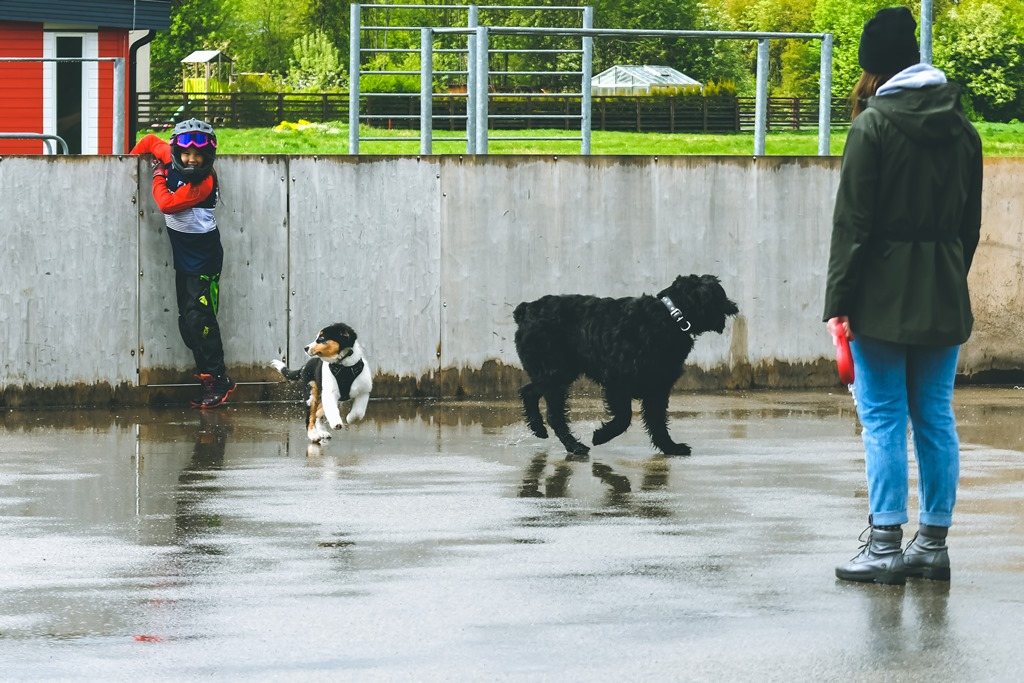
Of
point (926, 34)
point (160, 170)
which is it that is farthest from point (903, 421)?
point (926, 34)

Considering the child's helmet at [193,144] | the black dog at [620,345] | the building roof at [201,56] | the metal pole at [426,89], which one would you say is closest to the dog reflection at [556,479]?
the black dog at [620,345]

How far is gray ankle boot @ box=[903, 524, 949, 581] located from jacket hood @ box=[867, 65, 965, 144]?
1.48 metres

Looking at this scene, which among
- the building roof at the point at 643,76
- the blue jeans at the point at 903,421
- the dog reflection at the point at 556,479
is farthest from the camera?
the building roof at the point at 643,76

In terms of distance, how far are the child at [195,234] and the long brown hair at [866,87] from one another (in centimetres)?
583

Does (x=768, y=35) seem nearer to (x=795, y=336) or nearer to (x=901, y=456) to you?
(x=795, y=336)

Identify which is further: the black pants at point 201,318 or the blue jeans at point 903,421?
the black pants at point 201,318

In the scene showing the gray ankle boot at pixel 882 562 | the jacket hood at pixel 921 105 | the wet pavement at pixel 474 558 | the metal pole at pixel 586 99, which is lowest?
the wet pavement at pixel 474 558

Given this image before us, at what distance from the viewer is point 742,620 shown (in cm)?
589

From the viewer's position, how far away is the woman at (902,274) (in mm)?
6289

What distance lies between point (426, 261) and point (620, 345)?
9.35 ft

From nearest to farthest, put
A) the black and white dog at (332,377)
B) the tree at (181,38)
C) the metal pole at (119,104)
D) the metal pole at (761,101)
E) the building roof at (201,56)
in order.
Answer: the black and white dog at (332,377)
the metal pole at (119,104)
the metal pole at (761,101)
the tree at (181,38)
the building roof at (201,56)

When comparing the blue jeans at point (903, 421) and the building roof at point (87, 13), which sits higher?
the building roof at point (87, 13)

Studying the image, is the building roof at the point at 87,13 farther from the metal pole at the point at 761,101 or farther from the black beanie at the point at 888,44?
the black beanie at the point at 888,44

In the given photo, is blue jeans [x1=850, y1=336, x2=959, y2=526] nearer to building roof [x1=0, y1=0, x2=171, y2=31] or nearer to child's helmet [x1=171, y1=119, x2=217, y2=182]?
child's helmet [x1=171, y1=119, x2=217, y2=182]
